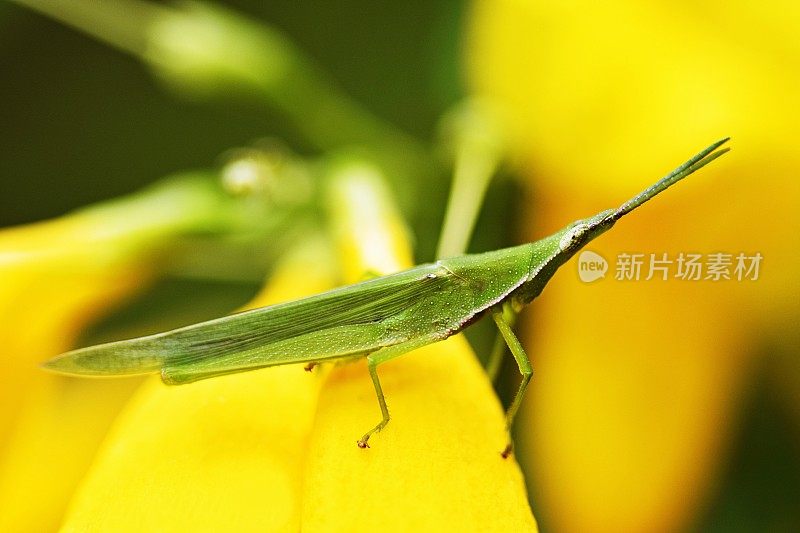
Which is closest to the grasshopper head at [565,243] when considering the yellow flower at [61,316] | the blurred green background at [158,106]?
the yellow flower at [61,316]

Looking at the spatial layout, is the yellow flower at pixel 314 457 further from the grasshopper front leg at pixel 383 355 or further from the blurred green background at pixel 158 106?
the blurred green background at pixel 158 106

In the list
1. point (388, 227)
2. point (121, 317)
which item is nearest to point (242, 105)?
point (121, 317)

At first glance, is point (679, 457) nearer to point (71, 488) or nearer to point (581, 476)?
point (581, 476)

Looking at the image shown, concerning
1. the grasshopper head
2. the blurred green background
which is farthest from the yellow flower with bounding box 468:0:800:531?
the blurred green background

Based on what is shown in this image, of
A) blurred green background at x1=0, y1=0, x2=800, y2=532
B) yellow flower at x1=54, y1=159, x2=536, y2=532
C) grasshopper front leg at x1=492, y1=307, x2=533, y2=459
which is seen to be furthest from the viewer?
blurred green background at x1=0, y1=0, x2=800, y2=532

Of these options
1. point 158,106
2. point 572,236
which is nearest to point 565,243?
point 572,236

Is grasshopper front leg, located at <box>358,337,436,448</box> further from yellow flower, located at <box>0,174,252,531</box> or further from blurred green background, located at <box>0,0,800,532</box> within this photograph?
blurred green background, located at <box>0,0,800,532</box>
